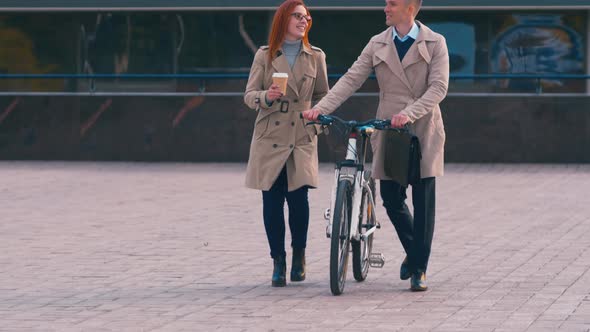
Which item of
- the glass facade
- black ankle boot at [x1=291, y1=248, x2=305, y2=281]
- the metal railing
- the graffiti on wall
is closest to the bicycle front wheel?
black ankle boot at [x1=291, y1=248, x2=305, y2=281]

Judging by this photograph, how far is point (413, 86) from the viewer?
7887 mm

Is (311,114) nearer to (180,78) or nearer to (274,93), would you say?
(274,93)

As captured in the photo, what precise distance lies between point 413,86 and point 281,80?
0.79m

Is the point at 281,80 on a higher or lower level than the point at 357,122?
higher

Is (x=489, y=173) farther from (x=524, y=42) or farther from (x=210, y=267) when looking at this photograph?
(x=210, y=267)

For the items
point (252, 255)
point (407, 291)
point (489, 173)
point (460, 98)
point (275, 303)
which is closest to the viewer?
point (275, 303)

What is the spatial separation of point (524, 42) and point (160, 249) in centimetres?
Result: 1010

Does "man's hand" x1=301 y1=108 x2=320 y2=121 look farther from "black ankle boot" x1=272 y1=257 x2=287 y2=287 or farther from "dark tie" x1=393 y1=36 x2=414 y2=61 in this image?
"black ankle boot" x1=272 y1=257 x2=287 y2=287

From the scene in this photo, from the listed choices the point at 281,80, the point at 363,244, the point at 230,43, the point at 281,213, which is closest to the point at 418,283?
the point at 363,244

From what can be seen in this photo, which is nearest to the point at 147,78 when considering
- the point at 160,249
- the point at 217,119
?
the point at 217,119

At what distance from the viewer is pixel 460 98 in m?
17.9

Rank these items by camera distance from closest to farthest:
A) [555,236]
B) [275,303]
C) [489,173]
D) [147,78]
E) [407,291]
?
1. [275,303]
2. [407,291]
3. [555,236]
4. [489,173]
5. [147,78]

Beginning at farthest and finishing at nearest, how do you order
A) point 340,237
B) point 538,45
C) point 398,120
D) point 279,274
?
point 538,45, point 279,274, point 340,237, point 398,120

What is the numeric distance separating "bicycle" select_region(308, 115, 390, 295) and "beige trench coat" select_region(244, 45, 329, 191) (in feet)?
1.12
